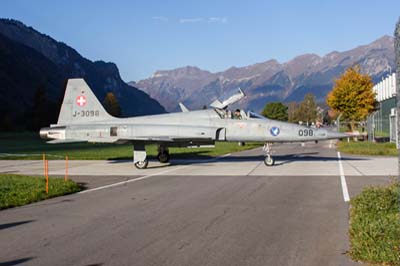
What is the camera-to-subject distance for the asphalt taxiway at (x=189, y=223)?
6.98m

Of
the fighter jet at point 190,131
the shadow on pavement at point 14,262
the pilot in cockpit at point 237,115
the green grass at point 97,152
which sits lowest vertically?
the shadow on pavement at point 14,262

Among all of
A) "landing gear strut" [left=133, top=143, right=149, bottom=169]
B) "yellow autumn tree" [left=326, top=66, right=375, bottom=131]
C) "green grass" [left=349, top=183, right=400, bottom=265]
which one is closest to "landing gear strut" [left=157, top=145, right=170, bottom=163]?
"landing gear strut" [left=133, top=143, right=149, bottom=169]

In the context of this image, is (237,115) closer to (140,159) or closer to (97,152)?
(140,159)

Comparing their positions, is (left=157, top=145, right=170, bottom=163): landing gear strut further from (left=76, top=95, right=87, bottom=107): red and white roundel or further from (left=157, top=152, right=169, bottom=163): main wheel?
(left=76, top=95, right=87, bottom=107): red and white roundel

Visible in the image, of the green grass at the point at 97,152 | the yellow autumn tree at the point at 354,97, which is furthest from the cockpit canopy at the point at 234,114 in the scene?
the yellow autumn tree at the point at 354,97

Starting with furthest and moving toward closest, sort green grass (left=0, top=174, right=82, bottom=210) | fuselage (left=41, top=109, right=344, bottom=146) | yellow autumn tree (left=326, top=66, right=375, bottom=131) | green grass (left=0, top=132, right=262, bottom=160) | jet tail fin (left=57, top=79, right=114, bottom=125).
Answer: yellow autumn tree (left=326, top=66, right=375, bottom=131), green grass (left=0, top=132, right=262, bottom=160), jet tail fin (left=57, top=79, right=114, bottom=125), fuselage (left=41, top=109, right=344, bottom=146), green grass (left=0, top=174, right=82, bottom=210)

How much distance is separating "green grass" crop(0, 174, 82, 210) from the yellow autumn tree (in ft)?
119

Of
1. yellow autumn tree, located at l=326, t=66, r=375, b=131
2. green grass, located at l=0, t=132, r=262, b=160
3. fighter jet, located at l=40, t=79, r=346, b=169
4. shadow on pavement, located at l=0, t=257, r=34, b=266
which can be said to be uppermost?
yellow autumn tree, located at l=326, t=66, r=375, b=131

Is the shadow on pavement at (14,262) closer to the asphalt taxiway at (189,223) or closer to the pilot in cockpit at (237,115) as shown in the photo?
the asphalt taxiway at (189,223)

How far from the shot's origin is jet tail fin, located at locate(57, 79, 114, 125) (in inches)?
917

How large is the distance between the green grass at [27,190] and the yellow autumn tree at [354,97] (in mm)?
36279

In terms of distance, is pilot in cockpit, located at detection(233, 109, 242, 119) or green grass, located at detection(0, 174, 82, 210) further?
pilot in cockpit, located at detection(233, 109, 242, 119)

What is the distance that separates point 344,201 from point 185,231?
4923 millimetres

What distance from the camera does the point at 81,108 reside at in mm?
23281
